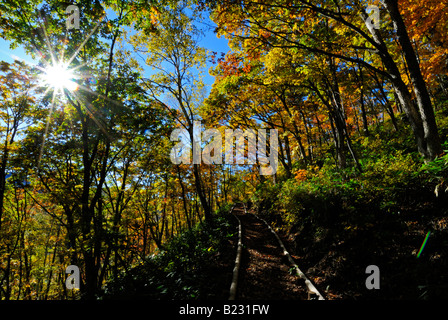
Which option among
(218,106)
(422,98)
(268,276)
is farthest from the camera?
(218,106)

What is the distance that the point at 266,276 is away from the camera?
5.01 meters

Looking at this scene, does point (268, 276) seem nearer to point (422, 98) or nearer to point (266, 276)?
point (266, 276)

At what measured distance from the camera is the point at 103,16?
6758 mm

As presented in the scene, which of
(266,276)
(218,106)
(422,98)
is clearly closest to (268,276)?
(266,276)

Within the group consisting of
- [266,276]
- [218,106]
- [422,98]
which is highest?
[218,106]

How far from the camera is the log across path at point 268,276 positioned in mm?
4180

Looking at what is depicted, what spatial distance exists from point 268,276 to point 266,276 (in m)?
0.06

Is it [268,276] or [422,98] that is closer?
[422,98]

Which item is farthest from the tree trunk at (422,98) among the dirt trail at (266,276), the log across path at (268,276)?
the dirt trail at (266,276)

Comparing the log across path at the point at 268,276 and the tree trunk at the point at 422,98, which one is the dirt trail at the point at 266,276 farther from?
the tree trunk at the point at 422,98

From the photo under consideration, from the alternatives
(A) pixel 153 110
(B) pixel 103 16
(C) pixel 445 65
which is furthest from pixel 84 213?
(C) pixel 445 65

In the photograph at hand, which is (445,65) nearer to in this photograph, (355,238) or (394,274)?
(355,238)

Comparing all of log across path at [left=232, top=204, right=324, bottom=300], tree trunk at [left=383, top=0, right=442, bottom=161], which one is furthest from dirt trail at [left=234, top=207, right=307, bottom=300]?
tree trunk at [left=383, top=0, right=442, bottom=161]
